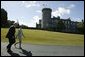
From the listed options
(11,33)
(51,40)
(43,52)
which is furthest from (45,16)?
(43,52)

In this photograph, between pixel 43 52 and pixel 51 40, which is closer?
pixel 43 52

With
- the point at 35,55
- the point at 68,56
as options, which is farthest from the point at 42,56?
the point at 68,56

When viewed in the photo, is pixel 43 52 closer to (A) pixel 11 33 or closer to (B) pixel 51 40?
(A) pixel 11 33

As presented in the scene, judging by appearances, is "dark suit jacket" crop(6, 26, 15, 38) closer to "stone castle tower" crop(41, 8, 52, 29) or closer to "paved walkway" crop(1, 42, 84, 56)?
"paved walkway" crop(1, 42, 84, 56)

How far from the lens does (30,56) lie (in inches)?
544

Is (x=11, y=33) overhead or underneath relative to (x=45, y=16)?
underneath

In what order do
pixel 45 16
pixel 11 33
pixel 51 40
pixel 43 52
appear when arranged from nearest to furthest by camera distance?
pixel 43 52 < pixel 11 33 < pixel 51 40 < pixel 45 16

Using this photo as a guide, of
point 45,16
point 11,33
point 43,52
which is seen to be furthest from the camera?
point 45,16

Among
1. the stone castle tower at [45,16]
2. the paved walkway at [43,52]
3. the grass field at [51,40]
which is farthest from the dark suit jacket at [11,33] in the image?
the stone castle tower at [45,16]

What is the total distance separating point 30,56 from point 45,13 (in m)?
156

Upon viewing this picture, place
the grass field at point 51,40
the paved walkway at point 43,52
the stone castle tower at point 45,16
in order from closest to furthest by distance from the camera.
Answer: the paved walkway at point 43,52
the grass field at point 51,40
the stone castle tower at point 45,16

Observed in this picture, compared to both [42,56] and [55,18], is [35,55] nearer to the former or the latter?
[42,56]

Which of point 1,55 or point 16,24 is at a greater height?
point 16,24

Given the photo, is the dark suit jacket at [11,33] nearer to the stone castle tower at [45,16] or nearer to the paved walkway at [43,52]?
the paved walkway at [43,52]
